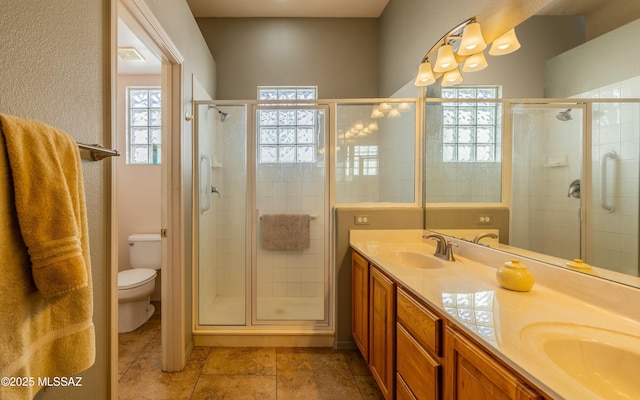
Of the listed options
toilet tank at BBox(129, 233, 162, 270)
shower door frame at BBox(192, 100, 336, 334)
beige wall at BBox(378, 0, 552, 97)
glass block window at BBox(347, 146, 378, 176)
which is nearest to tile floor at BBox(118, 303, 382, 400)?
shower door frame at BBox(192, 100, 336, 334)

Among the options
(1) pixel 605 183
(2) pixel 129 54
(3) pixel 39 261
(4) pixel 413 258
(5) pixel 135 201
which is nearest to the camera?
(3) pixel 39 261

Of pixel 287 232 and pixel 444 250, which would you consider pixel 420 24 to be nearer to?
pixel 444 250

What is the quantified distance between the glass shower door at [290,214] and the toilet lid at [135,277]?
3.17 feet

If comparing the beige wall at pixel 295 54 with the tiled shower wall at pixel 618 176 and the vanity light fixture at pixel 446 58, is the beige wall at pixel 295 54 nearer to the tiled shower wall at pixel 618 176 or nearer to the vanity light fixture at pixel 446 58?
the vanity light fixture at pixel 446 58

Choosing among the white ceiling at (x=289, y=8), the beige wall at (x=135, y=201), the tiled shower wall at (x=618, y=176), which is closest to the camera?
the tiled shower wall at (x=618, y=176)

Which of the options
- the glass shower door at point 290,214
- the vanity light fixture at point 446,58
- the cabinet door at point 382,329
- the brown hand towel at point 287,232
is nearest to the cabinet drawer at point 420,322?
the cabinet door at point 382,329

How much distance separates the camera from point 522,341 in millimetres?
697

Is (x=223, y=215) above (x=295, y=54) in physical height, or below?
below

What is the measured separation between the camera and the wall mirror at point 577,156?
2.77ft

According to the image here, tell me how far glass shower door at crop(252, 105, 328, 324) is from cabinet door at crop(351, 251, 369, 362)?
281 millimetres

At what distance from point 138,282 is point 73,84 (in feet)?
6.17

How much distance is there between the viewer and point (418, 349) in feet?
3.52

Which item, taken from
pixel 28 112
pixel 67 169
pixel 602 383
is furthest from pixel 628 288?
pixel 28 112

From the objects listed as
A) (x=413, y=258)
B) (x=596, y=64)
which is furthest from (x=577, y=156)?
(x=413, y=258)
